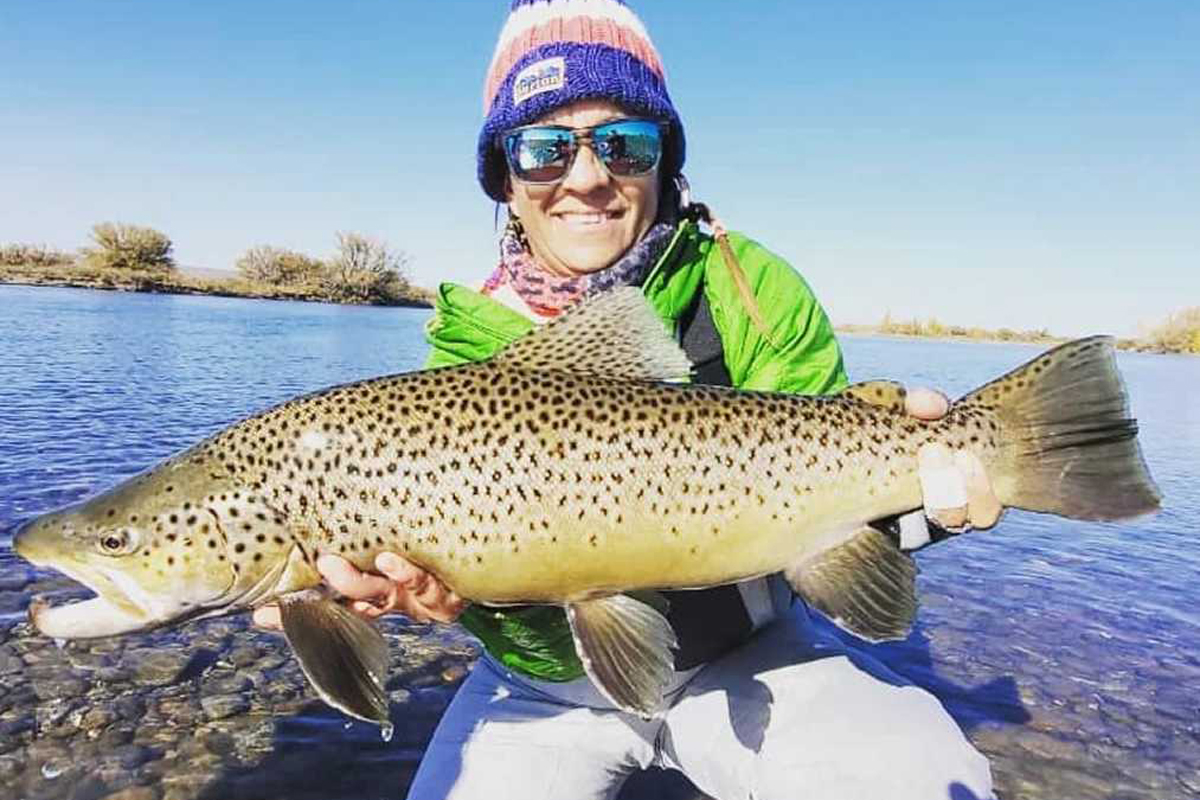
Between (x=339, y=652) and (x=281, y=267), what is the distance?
9245cm

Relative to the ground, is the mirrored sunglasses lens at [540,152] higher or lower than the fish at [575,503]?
higher

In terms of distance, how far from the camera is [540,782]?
360 centimetres

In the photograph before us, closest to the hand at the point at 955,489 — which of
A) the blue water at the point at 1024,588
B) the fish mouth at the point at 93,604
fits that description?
the blue water at the point at 1024,588

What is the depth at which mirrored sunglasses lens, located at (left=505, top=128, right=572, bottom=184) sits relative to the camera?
12.4 ft

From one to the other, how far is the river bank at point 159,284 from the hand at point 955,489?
64.4 meters

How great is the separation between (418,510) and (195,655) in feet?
11.9

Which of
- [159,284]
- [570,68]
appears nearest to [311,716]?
[570,68]

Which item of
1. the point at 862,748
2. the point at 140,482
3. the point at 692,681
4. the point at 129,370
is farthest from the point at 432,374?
the point at 129,370

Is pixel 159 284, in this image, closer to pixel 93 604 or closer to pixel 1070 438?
pixel 93 604

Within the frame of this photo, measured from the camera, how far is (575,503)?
9.49ft

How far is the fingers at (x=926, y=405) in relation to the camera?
120 inches

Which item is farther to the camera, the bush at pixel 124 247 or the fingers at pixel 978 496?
the bush at pixel 124 247

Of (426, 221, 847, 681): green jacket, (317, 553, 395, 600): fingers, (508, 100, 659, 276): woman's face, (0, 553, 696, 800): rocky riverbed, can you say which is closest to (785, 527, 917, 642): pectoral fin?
(426, 221, 847, 681): green jacket

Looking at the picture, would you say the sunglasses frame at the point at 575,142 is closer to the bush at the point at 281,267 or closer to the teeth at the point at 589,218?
the teeth at the point at 589,218
